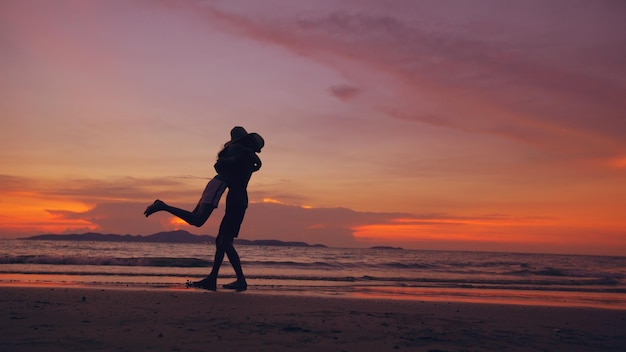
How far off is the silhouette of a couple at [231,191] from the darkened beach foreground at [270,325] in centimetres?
107

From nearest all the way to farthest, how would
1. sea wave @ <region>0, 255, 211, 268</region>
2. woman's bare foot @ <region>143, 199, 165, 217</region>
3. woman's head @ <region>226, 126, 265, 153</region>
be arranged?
woman's bare foot @ <region>143, 199, 165, 217</region>, woman's head @ <region>226, 126, 265, 153</region>, sea wave @ <region>0, 255, 211, 268</region>

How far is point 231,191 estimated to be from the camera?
8.33 metres

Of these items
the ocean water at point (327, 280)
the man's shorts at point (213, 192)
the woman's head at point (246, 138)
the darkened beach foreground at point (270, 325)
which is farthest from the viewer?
the ocean water at point (327, 280)

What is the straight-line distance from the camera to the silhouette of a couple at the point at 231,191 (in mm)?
8141

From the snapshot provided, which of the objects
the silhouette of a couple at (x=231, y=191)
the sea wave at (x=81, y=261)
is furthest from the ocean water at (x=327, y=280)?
the silhouette of a couple at (x=231, y=191)

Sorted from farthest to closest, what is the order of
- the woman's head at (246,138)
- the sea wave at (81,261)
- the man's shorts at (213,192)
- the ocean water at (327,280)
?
the sea wave at (81,261), the ocean water at (327,280), the woman's head at (246,138), the man's shorts at (213,192)

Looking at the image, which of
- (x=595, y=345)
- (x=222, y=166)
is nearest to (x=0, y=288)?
(x=222, y=166)

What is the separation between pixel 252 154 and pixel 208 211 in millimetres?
1134

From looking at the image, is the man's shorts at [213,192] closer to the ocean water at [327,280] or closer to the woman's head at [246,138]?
the woman's head at [246,138]

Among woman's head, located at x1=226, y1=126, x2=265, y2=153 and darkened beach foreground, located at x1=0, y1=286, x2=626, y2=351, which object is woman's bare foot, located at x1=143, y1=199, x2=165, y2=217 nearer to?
darkened beach foreground, located at x1=0, y1=286, x2=626, y2=351

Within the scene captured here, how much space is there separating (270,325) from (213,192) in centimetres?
366

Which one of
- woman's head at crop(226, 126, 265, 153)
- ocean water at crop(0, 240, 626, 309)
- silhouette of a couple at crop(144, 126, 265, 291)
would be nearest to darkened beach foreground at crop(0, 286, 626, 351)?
silhouette of a couple at crop(144, 126, 265, 291)

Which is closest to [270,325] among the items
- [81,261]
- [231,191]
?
[231,191]

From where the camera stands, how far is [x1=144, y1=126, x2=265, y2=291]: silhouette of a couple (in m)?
8.14
